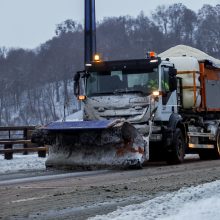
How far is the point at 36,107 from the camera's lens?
339 ft

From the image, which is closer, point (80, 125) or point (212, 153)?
point (80, 125)

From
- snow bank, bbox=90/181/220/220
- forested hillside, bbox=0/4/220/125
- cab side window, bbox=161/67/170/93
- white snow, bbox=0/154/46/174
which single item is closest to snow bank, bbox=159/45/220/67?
cab side window, bbox=161/67/170/93

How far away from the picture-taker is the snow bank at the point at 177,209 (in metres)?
6.60

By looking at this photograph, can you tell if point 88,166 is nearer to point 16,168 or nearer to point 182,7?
point 16,168

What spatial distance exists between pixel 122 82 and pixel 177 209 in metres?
8.79

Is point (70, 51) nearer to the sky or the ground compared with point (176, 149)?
nearer to the sky

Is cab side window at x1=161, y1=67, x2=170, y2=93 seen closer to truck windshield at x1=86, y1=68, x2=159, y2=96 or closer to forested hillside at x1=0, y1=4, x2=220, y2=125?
truck windshield at x1=86, y1=68, x2=159, y2=96

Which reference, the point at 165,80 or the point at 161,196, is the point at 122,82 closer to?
the point at 165,80

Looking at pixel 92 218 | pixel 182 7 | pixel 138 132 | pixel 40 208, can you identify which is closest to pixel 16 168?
pixel 138 132

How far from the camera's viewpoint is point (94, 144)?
14.7 metres

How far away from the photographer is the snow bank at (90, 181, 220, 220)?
6.60 m

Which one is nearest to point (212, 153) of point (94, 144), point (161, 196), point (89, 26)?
point (94, 144)

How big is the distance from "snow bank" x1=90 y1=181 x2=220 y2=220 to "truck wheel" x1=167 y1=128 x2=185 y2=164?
7.18m

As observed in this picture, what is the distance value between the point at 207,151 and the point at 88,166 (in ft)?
19.0
